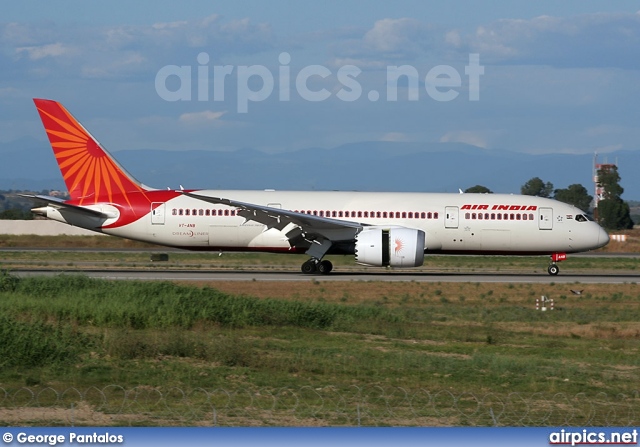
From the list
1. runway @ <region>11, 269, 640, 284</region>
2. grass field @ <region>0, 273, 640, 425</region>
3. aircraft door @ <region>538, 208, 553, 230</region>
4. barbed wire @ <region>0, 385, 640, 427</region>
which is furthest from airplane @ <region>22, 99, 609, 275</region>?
barbed wire @ <region>0, 385, 640, 427</region>

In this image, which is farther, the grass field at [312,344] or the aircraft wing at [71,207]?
the aircraft wing at [71,207]

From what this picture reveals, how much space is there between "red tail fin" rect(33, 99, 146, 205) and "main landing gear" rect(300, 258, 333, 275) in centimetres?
781

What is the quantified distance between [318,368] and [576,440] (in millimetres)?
8295

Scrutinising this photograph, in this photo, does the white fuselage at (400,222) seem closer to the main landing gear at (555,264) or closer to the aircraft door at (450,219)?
the aircraft door at (450,219)

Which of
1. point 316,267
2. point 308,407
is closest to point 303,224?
point 316,267

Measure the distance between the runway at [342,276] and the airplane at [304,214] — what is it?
3.45ft

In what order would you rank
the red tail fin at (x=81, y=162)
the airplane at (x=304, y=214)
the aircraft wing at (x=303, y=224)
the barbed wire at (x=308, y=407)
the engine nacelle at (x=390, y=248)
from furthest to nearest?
the red tail fin at (x=81, y=162) → the airplane at (x=304, y=214) → the aircraft wing at (x=303, y=224) → the engine nacelle at (x=390, y=248) → the barbed wire at (x=308, y=407)

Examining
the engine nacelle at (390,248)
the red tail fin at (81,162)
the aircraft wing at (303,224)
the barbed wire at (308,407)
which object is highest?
the red tail fin at (81,162)

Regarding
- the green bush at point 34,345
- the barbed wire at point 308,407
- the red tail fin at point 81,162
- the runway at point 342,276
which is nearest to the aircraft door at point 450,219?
the runway at point 342,276

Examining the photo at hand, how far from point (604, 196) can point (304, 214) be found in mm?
111912

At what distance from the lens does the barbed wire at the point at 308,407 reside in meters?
12.6

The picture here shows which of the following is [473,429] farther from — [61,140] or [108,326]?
[61,140]

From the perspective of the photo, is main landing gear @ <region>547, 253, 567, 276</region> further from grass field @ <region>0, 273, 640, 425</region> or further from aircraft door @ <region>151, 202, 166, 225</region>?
aircraft door @ <region>151, 202, 166, 225</region>

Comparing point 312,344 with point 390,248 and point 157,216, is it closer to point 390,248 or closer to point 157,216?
point 390,248
